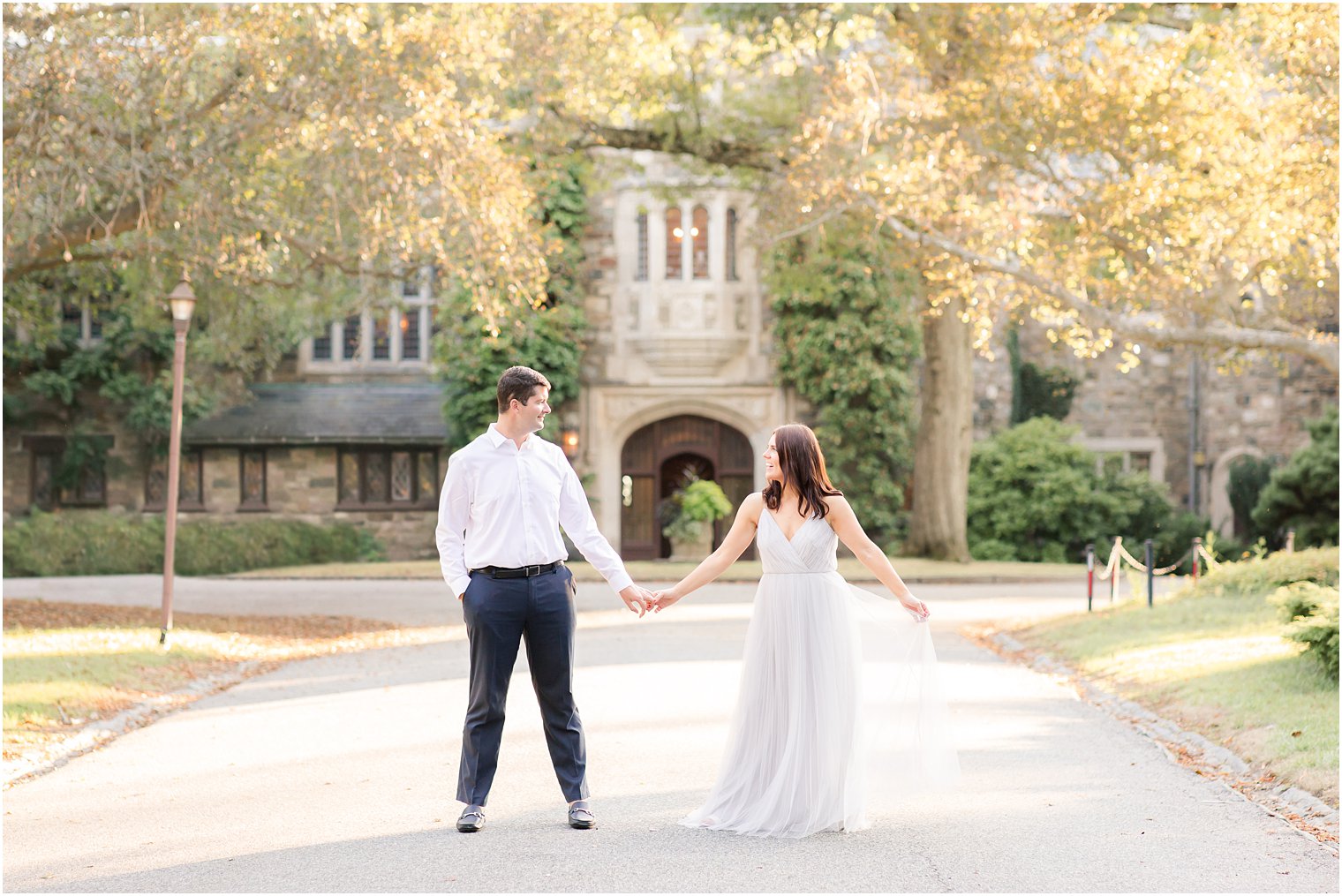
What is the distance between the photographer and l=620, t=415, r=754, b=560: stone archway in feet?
101

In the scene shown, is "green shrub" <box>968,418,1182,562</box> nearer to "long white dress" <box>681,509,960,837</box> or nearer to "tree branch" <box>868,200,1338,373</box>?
"tree branch" <box>868,200,1338,373</box>

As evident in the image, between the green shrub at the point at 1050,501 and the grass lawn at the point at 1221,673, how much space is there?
12592 mm

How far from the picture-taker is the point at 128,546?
90.6 feet

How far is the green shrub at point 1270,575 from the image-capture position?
16.1 metres

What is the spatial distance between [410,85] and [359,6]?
98 centimetres

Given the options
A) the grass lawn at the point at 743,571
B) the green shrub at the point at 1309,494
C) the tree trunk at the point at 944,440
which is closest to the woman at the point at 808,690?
the grass lawn at the point at 743,571

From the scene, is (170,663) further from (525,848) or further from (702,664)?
(525,848)

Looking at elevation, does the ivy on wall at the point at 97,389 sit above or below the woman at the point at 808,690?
above

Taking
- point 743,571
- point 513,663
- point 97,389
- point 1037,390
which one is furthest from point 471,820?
point 1037,390

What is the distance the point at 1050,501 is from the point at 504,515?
943 inches

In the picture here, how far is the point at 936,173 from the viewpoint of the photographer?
16359mm

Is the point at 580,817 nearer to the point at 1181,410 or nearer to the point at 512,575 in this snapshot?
the point at 512,575

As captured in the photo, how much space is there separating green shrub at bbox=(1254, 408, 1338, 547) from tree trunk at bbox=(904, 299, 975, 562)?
5.04 meters

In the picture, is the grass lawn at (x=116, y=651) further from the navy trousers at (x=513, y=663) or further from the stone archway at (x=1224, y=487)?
the stone archway at (x=1224, y=487)
